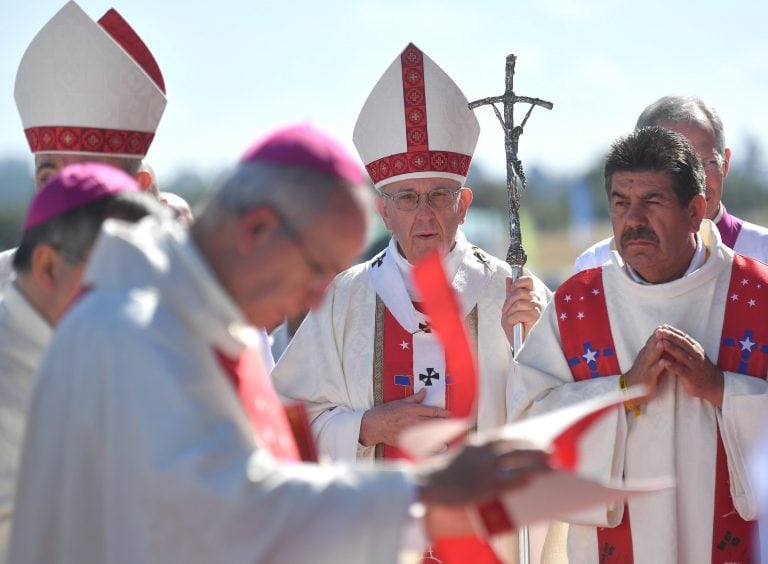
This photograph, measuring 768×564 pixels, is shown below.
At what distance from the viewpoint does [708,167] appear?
6.14 m

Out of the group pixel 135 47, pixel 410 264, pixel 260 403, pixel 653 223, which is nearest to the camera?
pixel 260 403

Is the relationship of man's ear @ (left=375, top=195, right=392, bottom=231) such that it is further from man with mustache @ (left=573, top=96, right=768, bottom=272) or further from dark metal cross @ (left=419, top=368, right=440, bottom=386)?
man with mustache @ (left=573, top=96, right=768, bottom=272)

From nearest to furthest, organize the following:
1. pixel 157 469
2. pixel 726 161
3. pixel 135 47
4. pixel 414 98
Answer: pixel 157 469 < pixel 135 47 < pixel 414 98 < pixel 726 161

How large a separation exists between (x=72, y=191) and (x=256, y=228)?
808 millimetres

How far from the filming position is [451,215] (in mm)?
5703

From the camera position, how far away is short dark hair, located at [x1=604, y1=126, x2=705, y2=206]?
15.9 ft

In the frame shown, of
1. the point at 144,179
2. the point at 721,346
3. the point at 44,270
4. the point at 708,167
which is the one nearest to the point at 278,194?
the point at 44,270

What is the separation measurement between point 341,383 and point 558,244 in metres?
A: 66.7

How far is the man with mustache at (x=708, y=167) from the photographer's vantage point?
610 cm

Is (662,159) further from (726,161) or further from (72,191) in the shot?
(72,191)

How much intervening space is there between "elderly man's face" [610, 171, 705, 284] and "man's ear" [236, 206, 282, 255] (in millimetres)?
2695

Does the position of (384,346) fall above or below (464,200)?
below

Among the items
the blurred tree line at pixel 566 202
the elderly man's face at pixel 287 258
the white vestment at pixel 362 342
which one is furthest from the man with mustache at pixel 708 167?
the blurred tree line at pixel 566 202

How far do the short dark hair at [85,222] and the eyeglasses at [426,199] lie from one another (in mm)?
2813
